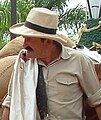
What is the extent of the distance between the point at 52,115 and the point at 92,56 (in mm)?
449

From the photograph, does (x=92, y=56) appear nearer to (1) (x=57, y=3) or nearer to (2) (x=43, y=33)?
(2) (x=43, y=33)

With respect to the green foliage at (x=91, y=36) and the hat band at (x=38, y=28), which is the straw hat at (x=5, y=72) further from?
the hat band at (x=38, y=28)

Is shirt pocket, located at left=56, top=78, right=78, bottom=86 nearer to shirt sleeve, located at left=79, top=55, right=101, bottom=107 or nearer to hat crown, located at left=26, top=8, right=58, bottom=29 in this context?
shirt sleeve, located at left=79, top=55, right=101, bottom=107

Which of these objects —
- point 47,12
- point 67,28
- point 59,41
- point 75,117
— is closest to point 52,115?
point 75,117

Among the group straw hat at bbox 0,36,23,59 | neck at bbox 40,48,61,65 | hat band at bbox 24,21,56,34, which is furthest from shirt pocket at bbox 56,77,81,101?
straw hat at bbox 0,36,23,59

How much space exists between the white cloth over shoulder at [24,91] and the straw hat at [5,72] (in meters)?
0.54

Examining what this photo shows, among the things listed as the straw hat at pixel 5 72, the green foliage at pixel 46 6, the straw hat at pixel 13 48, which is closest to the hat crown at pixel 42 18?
the straw hat at pixel 5 72

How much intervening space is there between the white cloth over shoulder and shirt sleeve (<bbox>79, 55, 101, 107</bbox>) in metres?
0.25

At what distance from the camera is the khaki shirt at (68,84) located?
1854mm

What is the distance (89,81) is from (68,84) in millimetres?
112

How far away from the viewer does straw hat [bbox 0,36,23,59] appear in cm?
270

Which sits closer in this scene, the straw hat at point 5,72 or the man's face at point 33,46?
the man's face at point 33,46

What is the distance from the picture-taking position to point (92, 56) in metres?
2.10

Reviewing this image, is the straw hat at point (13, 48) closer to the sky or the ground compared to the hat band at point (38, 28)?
closer to the ground
